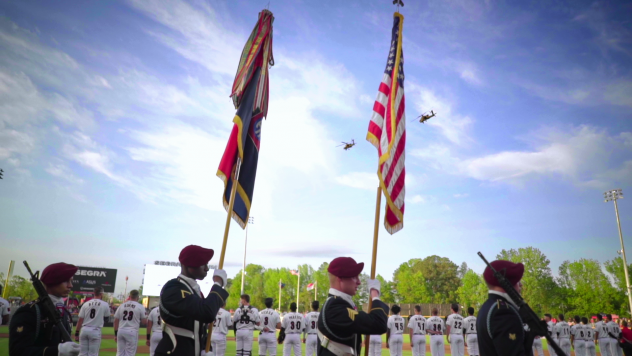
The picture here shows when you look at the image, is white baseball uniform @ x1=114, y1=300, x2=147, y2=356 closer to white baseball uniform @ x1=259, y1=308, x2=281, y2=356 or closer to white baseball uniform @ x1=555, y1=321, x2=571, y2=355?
white baseball uniform @ x1=259, y1=308, x2=281, y2=356

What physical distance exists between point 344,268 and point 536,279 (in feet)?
217

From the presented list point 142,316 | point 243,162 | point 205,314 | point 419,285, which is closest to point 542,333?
point 205,314

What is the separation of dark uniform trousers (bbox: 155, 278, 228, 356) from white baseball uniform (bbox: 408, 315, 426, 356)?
1246 centimetres

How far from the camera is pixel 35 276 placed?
14.9ft

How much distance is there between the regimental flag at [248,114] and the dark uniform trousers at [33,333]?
10.4 ft

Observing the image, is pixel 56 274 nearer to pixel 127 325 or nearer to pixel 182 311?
pixel 182 311

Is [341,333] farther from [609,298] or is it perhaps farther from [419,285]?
[419,285]

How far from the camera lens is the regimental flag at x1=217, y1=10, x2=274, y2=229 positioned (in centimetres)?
699

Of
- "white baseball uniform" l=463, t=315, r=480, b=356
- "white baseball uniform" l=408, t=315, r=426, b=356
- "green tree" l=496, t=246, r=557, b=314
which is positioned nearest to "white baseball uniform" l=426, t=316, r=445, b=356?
"white baseball uniform" l=408, t=315, r=426, b=356

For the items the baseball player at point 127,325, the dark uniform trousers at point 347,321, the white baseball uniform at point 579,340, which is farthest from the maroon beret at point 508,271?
the white baseball uniform at point 579,340

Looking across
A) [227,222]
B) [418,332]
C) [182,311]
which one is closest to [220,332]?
[418,332]

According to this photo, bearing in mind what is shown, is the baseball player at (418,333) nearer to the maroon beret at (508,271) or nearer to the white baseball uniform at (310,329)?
the white baseball uniform at (310,329)

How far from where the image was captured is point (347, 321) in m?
4.15

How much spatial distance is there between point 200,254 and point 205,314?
2.20 feet
